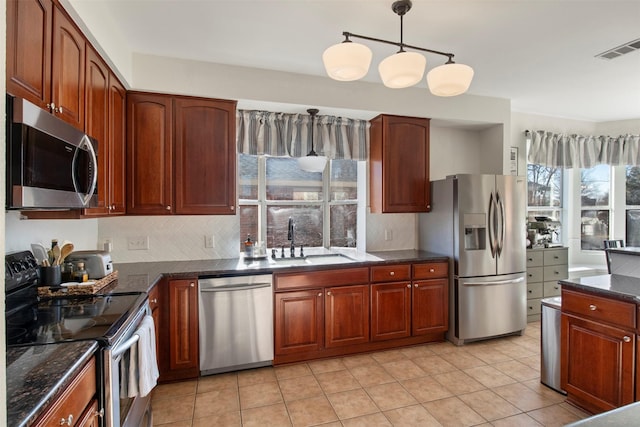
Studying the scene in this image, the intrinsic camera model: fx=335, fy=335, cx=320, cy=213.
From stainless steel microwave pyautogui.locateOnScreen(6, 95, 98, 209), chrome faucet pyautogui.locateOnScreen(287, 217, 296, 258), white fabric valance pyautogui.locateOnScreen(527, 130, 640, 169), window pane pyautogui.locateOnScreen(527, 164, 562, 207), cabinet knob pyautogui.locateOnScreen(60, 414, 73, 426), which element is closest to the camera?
cabinet knob pyautogui.locateOnScreen(60, 414, 73, 426)

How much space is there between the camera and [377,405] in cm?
239

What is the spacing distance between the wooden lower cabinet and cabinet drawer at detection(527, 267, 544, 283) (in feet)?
12.4

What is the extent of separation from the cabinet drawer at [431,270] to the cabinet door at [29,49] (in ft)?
10.1

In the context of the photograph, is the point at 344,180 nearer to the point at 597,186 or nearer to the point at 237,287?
the point at 237,287

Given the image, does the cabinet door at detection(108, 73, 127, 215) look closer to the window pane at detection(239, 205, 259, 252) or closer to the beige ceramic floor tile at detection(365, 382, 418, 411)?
the window pane at detection(239, 205, 259, 252)

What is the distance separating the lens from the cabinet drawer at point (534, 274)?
13.4 ft

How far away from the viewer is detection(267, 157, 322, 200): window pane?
11.9ft

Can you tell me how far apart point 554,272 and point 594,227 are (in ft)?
5.10

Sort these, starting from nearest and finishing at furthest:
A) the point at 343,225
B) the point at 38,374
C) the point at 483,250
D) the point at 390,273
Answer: the point at 38,374, the point at 390,273, the point at 483,250, the point at 343,225

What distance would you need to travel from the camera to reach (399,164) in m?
3.58

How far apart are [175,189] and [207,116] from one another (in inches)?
27.5

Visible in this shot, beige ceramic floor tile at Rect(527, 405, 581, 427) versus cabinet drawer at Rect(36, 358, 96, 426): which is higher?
cabinet drawer at Rect(36, 358, 96, 426)

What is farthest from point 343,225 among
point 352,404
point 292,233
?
point 352,404

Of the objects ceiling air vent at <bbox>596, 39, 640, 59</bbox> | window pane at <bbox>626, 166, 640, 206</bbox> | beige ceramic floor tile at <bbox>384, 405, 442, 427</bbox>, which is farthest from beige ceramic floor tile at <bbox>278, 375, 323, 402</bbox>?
window pane at <bbox>626, 166, 640, 206</bbox>
